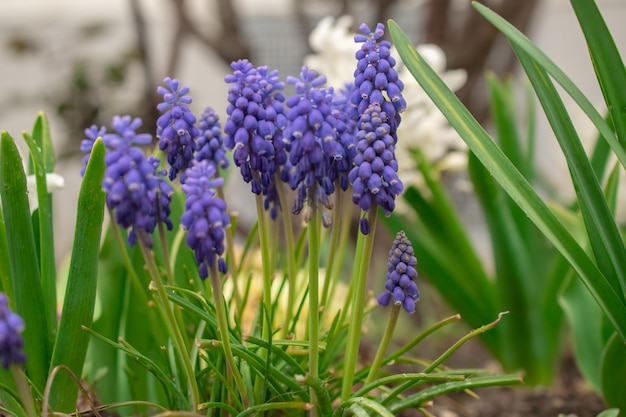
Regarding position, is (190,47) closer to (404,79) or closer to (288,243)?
(404,79)

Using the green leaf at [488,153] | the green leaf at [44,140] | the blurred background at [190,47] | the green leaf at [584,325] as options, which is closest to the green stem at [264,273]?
the green leaf at [488,153]

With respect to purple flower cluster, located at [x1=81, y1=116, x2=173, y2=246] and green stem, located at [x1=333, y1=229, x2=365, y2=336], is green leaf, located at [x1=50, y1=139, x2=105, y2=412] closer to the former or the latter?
purple flower cluster, located at [x1=81, y1=116, x2=173, y2=246]

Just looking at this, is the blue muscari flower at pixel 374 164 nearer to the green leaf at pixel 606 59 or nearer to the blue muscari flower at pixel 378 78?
the blue muscari flower at pixel 378 78

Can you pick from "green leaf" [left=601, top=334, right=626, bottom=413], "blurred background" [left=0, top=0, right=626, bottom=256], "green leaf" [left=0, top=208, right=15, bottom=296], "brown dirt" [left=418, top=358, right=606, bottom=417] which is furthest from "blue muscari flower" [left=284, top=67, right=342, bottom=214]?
"blurred background" [left=0, top=0, right=626, bottom=256]

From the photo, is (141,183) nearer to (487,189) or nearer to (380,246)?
(487,189)

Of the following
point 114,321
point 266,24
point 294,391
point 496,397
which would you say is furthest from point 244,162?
point 266,24
